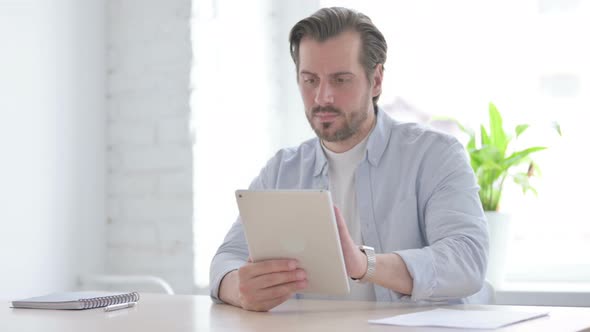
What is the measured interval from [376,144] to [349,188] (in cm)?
13

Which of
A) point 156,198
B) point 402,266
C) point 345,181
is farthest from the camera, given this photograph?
point 156,198

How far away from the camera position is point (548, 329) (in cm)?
138

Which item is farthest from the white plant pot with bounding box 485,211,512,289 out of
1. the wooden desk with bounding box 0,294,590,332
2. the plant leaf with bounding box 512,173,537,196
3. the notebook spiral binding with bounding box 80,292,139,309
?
the notebook spiral binding with bounding box 80,292,139,309

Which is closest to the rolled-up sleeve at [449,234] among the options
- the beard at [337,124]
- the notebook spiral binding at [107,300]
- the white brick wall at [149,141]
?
the beard at [337,124]

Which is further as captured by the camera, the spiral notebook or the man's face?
the man's face

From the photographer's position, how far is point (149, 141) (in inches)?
109

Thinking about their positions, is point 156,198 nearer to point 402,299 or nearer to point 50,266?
point 50,266

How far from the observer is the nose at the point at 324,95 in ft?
6.98

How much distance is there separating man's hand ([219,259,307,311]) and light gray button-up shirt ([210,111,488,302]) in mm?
227

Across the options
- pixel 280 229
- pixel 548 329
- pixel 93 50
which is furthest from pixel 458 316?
pixel 93 50

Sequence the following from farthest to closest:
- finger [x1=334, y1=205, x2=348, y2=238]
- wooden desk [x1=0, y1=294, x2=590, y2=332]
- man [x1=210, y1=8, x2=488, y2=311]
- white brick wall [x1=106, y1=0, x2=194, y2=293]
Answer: white brick wall [x1=106, y1=0, x2=194, y2=293] → man [x1=210, y1=8, x2=488, y2=311] → finger [x1=334, y1=205, x2=348, y2=238] → wooden desk [x1=0, y1=294, x2=590, y2=332]

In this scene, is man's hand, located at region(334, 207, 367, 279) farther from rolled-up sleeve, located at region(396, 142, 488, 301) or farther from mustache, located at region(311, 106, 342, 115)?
mustache, located at region(311, 106, 342, 115)

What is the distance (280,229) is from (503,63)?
1.50 m

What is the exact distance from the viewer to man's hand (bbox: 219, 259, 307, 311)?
5.33 feet
